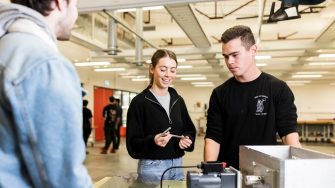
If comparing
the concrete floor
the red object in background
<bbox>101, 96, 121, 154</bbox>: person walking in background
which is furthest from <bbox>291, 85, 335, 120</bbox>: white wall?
<bbox>101, 96, 121, 154</bbox>: person walking in background

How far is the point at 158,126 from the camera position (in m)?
1.59

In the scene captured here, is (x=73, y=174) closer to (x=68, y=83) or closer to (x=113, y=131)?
(x=68, y=83)

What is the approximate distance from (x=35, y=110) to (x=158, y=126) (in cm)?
106

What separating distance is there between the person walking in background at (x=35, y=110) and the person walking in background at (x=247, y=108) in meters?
0.89

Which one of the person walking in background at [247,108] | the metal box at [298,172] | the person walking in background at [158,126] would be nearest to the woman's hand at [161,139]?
the person walking in background at [158,126]

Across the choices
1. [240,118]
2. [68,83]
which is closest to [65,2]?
[68,83]

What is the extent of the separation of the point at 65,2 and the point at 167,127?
101cm

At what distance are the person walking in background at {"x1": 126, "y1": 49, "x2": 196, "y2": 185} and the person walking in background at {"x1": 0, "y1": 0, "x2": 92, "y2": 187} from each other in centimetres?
90

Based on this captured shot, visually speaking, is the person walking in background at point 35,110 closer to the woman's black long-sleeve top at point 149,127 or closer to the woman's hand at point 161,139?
the woman's hand at point 161,139

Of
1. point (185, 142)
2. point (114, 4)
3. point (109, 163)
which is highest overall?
point (114, 4)

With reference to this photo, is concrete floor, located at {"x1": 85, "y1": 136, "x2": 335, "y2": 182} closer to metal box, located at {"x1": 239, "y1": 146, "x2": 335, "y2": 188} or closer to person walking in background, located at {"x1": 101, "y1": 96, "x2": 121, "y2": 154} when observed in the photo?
person walking in background, located at {"x1": 101, "y1": 96, "x2": 121, "y2": 154}

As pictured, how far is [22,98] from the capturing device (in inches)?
21.4

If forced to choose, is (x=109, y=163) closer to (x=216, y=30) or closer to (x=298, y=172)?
(x=216, y=30)

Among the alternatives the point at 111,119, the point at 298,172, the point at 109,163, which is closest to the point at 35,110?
the point at 298,172
